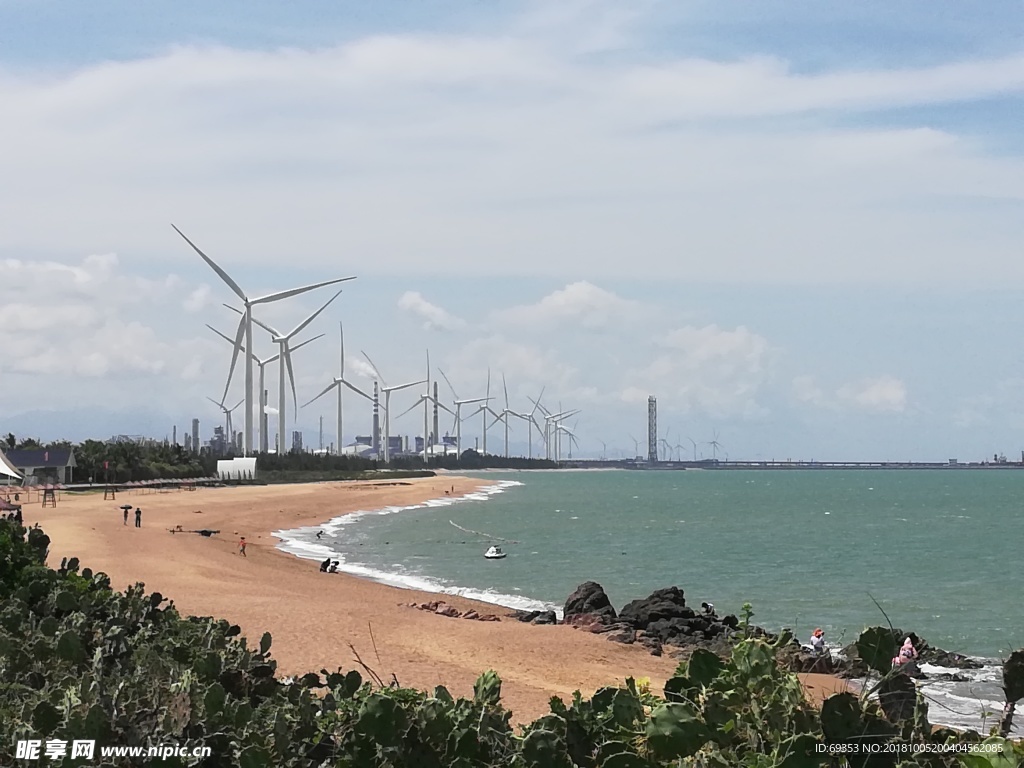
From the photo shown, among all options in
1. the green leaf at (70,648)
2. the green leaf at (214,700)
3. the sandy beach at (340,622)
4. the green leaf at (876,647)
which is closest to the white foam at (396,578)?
the sandy beach at (340,622)

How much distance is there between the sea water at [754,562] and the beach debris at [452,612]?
4.61m

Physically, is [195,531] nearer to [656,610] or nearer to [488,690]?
[656,610]

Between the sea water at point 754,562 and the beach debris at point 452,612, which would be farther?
the sea water at point 754,562

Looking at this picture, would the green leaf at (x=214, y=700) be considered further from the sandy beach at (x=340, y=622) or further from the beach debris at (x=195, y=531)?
the beach debris at (x=195, y=531)

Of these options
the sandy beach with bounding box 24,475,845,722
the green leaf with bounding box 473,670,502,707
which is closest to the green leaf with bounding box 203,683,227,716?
the green leaf with bounding box 473,670,502,707

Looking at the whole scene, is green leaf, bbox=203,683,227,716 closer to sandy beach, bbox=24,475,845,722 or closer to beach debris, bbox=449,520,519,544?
sandy beach, bbox=24,475,845,722

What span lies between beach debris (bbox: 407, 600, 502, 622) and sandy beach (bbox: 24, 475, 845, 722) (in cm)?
57

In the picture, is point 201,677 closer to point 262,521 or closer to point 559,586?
point 559,586

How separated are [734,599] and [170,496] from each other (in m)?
59.5

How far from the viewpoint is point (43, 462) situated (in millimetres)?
100000

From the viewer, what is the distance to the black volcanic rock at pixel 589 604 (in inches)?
1318

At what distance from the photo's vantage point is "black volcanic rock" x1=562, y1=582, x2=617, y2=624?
3347 cm

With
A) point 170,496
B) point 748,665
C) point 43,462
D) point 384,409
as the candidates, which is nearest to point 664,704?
point 748,665

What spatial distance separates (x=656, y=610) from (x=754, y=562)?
24.7m
